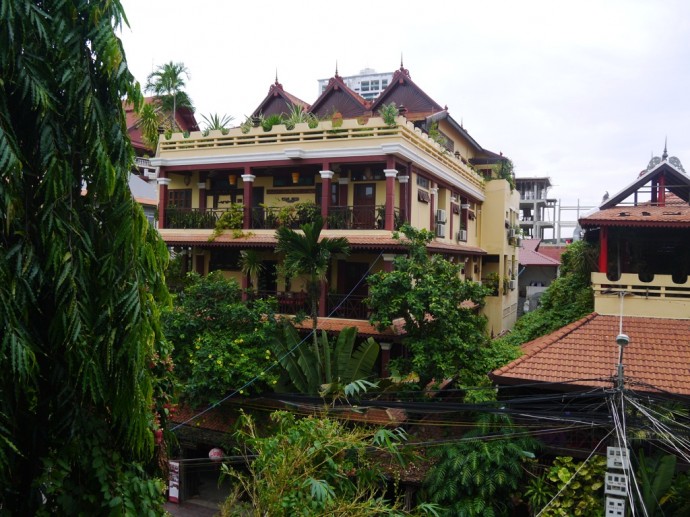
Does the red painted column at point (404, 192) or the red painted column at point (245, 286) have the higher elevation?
the red painted column at point (404, 192)

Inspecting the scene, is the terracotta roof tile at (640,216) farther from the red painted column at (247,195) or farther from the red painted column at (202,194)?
the red painted column at (202,194)

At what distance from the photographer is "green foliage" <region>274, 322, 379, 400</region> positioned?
1541 cm

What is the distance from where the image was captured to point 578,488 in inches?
418

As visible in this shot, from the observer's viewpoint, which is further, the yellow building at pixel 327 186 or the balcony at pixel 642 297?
the yellow building at pixel 327 186

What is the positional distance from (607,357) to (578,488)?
3075 mm

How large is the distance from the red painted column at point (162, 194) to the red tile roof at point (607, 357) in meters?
15.4

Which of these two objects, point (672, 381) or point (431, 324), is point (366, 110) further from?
point (672, 381)

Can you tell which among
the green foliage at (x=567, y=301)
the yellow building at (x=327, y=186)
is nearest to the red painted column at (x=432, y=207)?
the yellow building at (x=327, y=186)

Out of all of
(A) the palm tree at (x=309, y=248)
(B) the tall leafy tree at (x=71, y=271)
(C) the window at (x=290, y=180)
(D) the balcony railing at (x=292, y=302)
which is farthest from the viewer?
(C) the window at (x=290, y=180)

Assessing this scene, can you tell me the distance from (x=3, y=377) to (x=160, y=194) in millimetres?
17994

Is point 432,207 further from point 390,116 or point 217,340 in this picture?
point 217,340

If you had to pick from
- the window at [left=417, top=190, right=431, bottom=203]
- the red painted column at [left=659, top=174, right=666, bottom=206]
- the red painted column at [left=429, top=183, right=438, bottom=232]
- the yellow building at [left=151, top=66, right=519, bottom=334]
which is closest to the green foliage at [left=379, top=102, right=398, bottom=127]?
the yellow building at [left=151, top=66, right=519, bottom=334]

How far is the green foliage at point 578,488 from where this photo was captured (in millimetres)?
10297

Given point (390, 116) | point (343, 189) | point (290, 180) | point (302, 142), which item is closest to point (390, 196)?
point (390, 116)
